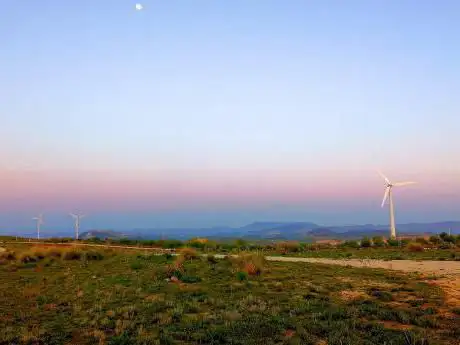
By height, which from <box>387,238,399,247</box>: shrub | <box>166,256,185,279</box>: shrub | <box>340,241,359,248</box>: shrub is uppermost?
<box>166,256,185,279</box>: shrub

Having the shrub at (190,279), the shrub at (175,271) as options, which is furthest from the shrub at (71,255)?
the shrub at (190,279)

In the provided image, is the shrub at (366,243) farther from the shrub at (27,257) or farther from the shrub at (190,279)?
the shrub at (27,257)

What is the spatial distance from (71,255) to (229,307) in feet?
80.3

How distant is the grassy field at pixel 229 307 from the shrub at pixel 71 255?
29.2ft

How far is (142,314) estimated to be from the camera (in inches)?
601

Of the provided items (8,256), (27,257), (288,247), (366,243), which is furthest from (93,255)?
(366,243)

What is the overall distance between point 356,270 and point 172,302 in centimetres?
1218

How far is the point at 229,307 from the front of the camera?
51.2 feet

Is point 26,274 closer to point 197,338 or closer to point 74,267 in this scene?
point 74,267

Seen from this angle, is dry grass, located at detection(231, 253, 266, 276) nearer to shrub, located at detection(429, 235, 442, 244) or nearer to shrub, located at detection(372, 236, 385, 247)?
shrub, located at detection(372, 236, 385, 247)

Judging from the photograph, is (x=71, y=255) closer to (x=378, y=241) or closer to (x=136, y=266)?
(x=136, y=266)

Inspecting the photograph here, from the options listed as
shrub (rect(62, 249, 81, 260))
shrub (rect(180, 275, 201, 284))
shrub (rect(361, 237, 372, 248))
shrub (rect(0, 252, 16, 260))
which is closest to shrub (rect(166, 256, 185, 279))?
shrub (rect(180, 275, 201, 284))

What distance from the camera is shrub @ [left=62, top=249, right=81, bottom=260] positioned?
36.0 m

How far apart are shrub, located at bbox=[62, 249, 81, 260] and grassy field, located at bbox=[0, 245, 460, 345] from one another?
29.2 feet
